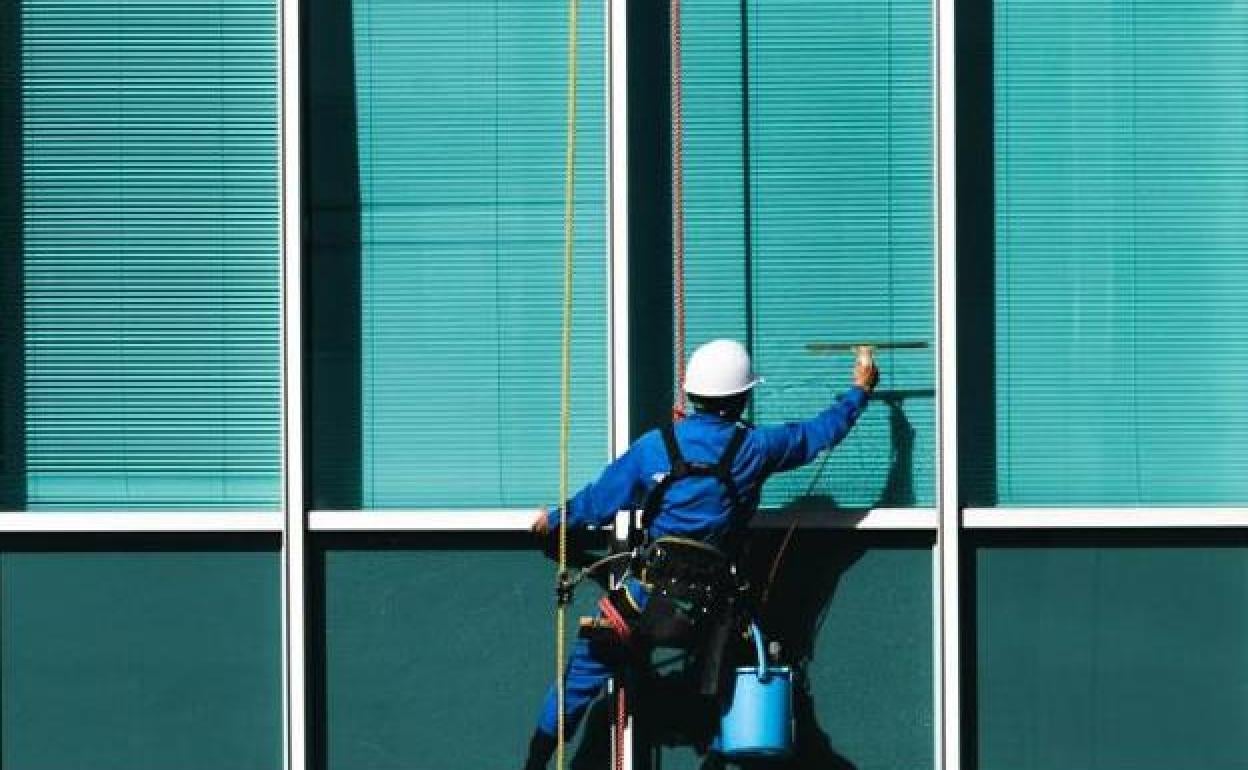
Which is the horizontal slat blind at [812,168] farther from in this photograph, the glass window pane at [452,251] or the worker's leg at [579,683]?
the worker's leg at [579,683]

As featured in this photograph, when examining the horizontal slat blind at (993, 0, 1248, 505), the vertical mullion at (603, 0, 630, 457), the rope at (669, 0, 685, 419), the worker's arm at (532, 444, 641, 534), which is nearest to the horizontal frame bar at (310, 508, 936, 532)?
the worker's arm at (532, 444, 641, 534)

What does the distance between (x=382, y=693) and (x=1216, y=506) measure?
3.03 m

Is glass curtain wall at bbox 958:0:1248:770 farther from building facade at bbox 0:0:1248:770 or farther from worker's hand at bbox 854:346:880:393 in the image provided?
worker's hand at bbox 854:346:880:393

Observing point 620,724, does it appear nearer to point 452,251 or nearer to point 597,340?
point 597,340

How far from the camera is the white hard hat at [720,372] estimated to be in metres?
7.00

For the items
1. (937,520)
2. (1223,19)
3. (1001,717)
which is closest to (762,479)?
(937,520)

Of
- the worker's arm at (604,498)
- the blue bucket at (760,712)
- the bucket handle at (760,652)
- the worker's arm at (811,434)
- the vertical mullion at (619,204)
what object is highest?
the vertical mullion at (619,204)

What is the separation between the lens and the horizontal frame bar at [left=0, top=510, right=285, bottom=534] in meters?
7.36

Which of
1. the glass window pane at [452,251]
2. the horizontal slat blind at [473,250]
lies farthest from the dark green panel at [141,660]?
the horizontal slat blind at [473,250]

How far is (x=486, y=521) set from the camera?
7.38 m

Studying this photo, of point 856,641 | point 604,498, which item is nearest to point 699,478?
point 604,498

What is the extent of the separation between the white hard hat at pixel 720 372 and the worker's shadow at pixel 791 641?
0.66 meters

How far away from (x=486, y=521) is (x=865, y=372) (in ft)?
4.64

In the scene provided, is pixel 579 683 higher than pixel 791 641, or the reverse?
pixel 791 641
